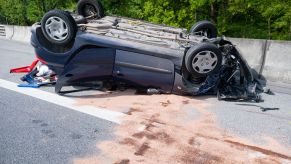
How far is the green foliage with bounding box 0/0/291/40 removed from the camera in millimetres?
11586

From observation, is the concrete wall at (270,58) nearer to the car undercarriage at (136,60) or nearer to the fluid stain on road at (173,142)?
the car undercarriage at (136,60)

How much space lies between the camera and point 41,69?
591cm

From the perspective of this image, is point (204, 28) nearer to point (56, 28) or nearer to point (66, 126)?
point (56, 28)

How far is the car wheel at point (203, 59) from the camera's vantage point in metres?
4.71

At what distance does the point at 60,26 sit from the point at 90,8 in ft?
7.13

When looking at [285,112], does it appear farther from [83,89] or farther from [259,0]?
[259,0]

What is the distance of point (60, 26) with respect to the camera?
16.3ft

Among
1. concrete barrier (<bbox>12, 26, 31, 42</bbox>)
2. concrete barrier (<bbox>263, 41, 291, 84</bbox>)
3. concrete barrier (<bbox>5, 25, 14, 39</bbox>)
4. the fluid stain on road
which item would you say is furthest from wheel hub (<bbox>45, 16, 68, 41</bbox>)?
concrete barrier (<bbox>5, 25, 14, 39</bbox>)

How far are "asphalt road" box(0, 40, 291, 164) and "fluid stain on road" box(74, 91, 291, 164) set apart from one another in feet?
0.56

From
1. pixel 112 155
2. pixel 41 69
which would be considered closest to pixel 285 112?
pixel 112 155

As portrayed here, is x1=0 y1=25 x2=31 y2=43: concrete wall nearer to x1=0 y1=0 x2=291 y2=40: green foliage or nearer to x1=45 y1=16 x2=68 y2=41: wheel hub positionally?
x1=0 y1=0 x2=291 y2=40: green foliage

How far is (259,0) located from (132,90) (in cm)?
842

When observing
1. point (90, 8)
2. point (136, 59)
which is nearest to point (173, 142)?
point (136, 59)

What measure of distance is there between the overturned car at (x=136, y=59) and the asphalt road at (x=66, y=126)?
Result: 41 cm
